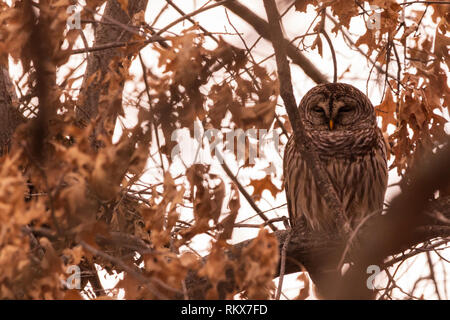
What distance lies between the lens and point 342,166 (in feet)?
18.3

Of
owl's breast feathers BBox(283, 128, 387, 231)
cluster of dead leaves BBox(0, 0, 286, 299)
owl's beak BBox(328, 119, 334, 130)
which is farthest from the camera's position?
owl's beak BBox(328, 119, 334, 130)

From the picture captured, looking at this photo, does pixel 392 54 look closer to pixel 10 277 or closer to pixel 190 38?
pixel 190 38

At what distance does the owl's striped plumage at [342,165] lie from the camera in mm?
5566

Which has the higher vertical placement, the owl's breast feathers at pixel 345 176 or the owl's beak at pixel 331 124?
the owl's beak at pixel 331 124

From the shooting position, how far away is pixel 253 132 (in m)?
4.26

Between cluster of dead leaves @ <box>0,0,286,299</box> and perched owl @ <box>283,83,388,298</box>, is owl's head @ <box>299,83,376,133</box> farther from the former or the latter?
cluster of dead leaves @ <box>0,0,286,299</box>

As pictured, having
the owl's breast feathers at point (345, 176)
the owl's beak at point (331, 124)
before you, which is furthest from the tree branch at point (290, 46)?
the owl's breast feathers at point (345, 176)

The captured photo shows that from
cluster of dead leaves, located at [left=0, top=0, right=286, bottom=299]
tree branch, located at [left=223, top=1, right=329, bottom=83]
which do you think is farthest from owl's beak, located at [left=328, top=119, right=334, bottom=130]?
cluster of dead leaves, located at [left=0, top=0, right=286, bottom=299]

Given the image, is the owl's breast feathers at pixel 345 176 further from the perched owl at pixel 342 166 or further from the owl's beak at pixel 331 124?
the owl's beak at pixel 331 124

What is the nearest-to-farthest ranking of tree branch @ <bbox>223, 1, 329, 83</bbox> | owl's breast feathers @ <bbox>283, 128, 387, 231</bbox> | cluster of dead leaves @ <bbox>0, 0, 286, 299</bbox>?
1. cluster of dead leaves @ <bbox>0, 0, 286, 299</bbox>
2. tree branch @ <bbox>223, 1, 329, 83</bbox>
3. owl's breast feathers @ <bbox>283, 128, 387, 231</bbox>

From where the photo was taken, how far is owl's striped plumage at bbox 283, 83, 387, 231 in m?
5.57

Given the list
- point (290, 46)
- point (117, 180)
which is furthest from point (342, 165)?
point (117, 180)

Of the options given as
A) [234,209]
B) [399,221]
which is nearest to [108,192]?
[234,209]

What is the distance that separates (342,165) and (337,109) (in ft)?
2.07
